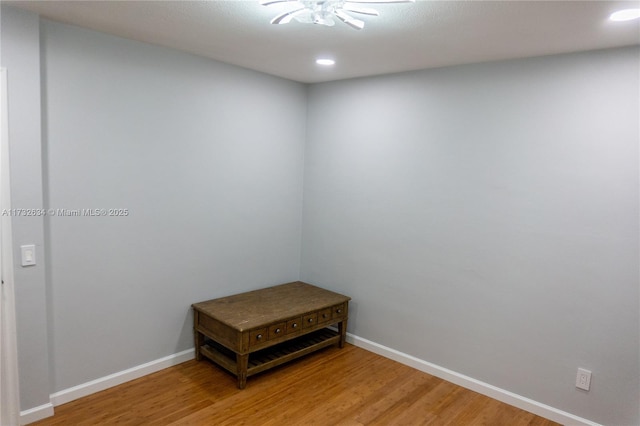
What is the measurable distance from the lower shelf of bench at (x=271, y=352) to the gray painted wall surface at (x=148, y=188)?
27cm

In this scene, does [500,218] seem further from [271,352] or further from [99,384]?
[99,384]

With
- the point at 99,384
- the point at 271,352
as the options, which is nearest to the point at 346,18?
the point at 271,352

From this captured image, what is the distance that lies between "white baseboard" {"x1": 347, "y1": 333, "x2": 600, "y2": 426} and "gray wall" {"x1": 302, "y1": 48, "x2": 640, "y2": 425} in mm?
51

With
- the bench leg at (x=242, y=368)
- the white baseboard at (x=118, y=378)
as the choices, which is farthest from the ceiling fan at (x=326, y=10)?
the white baseboard at (x=118, y=378)

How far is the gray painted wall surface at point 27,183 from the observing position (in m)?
2.30

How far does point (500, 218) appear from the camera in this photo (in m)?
2.98

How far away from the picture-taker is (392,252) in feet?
11.8

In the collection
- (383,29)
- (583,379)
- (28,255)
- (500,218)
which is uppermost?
(383,29)

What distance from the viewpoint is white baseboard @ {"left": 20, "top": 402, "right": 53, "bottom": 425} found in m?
2.50

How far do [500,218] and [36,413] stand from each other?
3323mm

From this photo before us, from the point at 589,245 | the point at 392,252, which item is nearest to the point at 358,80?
the point at 392,252

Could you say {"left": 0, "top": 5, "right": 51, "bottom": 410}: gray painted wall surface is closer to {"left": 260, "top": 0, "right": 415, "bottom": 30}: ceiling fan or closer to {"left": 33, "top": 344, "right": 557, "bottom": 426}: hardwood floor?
{"left": 33, "top": 344, "right": 557, "bottom": 426}: hardwood floor

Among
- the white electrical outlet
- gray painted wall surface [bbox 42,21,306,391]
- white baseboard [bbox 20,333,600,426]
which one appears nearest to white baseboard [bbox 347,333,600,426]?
white baseboard [bbox 20,333,600,426]

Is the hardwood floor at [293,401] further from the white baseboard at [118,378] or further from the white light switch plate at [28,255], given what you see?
the white light switch plate at [28,255]
